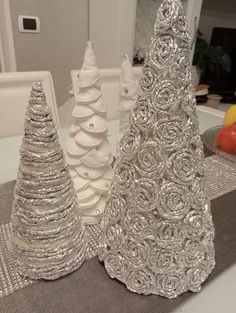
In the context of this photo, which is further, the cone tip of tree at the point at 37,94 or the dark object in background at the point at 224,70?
the dark object in background at the point at 224,70

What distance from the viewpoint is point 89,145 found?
47 cm

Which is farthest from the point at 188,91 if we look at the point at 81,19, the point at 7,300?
the point at 81,19

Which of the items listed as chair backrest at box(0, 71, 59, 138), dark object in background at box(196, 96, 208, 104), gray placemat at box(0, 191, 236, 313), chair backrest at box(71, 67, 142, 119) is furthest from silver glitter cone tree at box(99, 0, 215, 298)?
dark object in background at box(196, 96, 208, 104)

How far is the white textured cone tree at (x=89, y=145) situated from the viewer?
1.56 ft

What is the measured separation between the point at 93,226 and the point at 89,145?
0.15 meters

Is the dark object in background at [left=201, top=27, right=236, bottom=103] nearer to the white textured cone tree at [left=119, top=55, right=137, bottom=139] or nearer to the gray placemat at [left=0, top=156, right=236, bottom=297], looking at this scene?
the gray placemat at [left=0, top=156, right=236, bottom=297]

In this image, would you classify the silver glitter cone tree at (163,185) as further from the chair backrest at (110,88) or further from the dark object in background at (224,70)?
the dark object in background at (224,70)

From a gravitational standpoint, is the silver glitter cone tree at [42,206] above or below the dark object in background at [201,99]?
above

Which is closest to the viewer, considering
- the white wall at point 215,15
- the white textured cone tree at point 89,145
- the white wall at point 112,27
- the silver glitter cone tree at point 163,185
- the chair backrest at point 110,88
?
the silver glitter cone tree at point 163,185

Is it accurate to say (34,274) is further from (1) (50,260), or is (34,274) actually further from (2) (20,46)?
(2) (20,46)

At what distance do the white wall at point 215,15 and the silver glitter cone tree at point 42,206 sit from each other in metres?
3.04

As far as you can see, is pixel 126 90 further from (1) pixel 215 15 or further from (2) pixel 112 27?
(1) pixel 215 15

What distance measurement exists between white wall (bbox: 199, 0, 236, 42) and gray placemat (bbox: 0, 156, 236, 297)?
2636mm

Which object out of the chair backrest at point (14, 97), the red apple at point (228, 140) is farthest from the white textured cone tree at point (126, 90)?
the chair backrest at point (14, 97)
